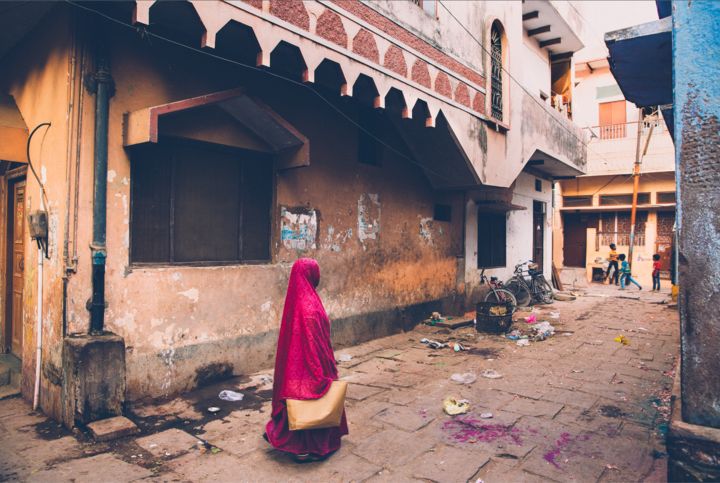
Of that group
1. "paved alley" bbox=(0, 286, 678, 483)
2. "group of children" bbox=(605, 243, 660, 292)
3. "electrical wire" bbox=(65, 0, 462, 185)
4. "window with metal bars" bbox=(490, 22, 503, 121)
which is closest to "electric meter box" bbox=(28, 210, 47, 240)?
"paved alley" bbox=(0, 286, 678, 483)

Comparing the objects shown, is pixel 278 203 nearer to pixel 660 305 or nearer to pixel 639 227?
pixel 660 305

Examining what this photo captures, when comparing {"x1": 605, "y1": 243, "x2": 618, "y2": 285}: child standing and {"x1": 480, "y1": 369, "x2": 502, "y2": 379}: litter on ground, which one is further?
{"x1": 605, "y1": 243, "x2": 618, "y2": 285}: child standing

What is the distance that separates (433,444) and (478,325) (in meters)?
5.23

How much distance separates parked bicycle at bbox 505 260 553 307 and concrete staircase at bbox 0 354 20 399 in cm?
1014

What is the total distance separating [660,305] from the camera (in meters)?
12.9

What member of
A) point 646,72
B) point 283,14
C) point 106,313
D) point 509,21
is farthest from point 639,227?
point 106,313

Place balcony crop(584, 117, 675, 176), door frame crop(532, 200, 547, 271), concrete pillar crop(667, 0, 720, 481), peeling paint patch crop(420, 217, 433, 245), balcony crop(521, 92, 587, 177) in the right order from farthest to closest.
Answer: balcony crop(584, 117, 675, 176) → door frame crop(532, 200, 547, 271) → balcony crop(521, 92, 587, 177) → peeling paint patch crop(420, 217, 433, 245) → concrete pillar crop(667, 0, 720, 481)

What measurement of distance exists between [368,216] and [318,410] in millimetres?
4815

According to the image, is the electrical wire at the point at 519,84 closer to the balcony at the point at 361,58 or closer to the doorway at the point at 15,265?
the balcony at the point at 361,58

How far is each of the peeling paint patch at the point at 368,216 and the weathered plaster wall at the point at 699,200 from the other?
17.8 feet

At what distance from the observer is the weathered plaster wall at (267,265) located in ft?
15.4

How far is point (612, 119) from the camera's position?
20984 millimetres

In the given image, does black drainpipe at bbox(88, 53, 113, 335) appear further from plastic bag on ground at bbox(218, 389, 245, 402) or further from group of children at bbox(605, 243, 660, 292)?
group of children at bbox(605, 243, 660, 292)

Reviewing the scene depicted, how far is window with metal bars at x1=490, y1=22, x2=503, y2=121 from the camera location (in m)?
9.25
